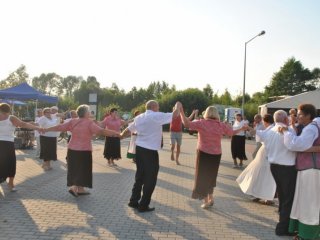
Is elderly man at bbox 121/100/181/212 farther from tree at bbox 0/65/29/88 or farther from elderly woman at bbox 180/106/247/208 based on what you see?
tree at bbox 0/65/29/88

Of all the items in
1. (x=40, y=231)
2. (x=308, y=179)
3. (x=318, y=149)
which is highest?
(x=318, y=149)

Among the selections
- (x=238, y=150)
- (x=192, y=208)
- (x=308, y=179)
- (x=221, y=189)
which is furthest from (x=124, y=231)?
(x=238, y=150)

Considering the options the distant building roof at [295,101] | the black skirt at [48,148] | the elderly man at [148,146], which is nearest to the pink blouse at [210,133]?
the elderly man at [148,146]

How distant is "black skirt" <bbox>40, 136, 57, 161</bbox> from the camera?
481 inches

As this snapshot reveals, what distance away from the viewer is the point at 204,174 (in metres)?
8.07

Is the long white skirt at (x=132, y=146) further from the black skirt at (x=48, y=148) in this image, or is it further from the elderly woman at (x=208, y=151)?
the elderly woman at (x=208, y=151)

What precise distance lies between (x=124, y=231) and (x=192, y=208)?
2.09 metres

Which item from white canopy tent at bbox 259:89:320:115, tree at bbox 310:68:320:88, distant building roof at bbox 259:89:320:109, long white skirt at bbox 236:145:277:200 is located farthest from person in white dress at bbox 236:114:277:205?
tree at bbox 310:68:320:88

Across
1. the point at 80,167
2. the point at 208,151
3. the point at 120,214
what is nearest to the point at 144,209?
the point at 120,214

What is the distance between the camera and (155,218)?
7.21m

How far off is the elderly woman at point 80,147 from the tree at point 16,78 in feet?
188

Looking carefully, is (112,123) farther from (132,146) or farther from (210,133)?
(210,133)

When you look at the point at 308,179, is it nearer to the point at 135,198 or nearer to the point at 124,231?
the point at 124,231

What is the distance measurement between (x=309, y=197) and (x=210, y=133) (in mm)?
2485
